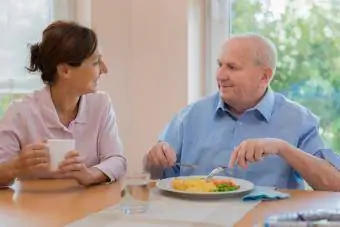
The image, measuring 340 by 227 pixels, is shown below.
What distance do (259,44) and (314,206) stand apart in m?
0.78

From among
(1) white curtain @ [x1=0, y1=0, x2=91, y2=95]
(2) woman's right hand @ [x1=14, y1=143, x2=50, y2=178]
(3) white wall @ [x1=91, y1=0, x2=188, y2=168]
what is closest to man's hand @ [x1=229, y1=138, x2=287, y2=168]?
(2) woman's right hand @ [x1=14, y1=143, x2=50, y2=178]

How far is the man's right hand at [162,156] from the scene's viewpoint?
6.57 feet

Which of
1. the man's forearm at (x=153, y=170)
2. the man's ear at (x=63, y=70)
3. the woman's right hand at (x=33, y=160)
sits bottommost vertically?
the man's forearm at (x=153, y=170)

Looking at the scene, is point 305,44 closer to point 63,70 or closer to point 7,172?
point 63,70

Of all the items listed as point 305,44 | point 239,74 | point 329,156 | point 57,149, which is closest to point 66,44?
point 57,149

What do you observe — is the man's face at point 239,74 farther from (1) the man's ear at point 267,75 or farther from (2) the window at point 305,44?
(2) the window at point 305,44

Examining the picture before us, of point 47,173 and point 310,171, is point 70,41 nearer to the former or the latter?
point 47,173

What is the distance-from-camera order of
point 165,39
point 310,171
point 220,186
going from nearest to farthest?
point 220,186 < point 310,171 < point 165,39

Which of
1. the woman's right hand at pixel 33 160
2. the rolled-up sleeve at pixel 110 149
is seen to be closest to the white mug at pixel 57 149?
the woman's right hand at pixel 33 160

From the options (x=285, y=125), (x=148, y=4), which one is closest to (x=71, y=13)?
(x=148, y=4)

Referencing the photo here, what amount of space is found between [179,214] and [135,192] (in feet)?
0.52

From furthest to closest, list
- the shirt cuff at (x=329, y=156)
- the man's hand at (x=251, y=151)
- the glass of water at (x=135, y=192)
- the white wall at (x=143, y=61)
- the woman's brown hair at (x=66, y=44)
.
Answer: the white wall at (x=143, y=61) < the woman's brown hair at (x=66, y=44) < the shirt cuff at (x=329, y=156) < the man's hand at (x=251, y=151) < the glass of water at (x=135, y=192)

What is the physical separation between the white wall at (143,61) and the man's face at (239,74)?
63cm

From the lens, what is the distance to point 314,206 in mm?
1606
